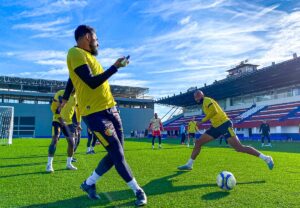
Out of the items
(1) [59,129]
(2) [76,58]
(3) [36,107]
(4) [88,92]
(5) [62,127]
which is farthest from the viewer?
(3) [36,107]

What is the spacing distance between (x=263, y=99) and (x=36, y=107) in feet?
136

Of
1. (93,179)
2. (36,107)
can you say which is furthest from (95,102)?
(36,107)

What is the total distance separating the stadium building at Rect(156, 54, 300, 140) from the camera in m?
32.3

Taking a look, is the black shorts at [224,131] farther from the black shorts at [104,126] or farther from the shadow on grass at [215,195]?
the black shorts at [104,126]

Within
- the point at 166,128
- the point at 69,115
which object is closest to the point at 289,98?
the point at 166,128

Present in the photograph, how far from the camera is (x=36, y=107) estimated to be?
57.8 metres

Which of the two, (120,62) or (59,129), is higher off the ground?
(120,62)

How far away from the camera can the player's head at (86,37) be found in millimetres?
3943

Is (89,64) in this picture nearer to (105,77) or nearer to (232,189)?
(105,77)

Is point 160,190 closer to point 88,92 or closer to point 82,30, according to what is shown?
point 88,92

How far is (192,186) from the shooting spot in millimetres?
5258

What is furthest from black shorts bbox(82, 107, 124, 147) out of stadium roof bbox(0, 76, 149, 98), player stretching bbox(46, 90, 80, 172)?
stadium roof bbox(0, 76, 149, 98)

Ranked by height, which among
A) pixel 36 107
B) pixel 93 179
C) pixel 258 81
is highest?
pixel 258 81

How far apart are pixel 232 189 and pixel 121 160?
86.0 inches
